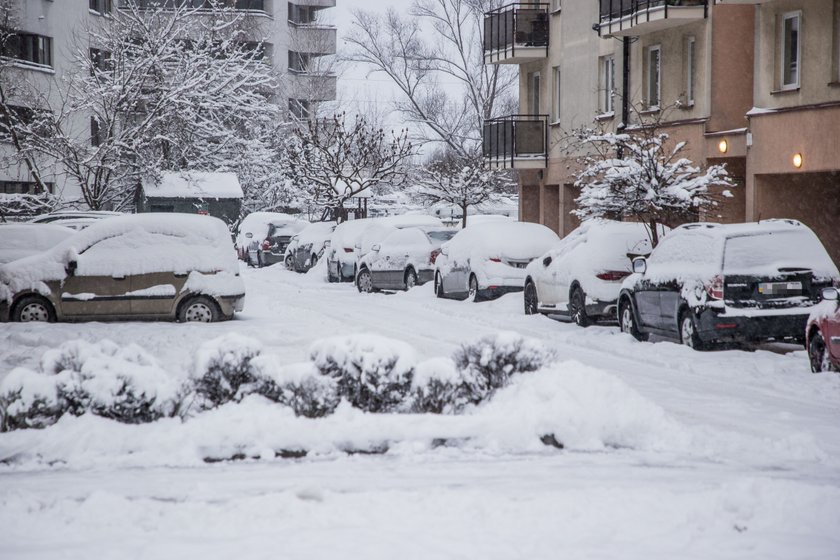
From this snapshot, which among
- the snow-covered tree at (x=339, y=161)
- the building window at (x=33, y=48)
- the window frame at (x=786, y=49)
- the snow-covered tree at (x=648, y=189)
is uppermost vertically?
the building window at (x=33, y=48)

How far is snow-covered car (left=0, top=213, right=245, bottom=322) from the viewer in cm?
1900

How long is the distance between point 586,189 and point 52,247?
9.15m

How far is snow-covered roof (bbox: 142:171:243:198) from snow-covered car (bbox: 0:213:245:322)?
2399 centimetres

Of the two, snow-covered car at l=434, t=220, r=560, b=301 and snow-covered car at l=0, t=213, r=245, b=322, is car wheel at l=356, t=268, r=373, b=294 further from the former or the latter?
snow-covered car at l=0, t=213, r=245, b=322

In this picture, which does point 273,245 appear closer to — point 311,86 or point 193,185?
point 193,185

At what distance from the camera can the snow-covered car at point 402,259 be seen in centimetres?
2847

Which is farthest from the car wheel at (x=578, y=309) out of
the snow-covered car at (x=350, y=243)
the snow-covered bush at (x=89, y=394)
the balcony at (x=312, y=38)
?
the balcony at (x=312, y=38)

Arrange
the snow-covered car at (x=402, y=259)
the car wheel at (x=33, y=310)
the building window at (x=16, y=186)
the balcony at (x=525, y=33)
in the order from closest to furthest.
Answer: the car wheel at (x=33, y=310) → the snow-covered car at (x=402, y=259) → the balcony at (x=525, y=33) → the building window at (x=16, y=186)

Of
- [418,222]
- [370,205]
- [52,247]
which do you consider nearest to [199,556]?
→ [52,247]

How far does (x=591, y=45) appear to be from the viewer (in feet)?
108

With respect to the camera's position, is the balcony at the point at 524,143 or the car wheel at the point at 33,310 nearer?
the car wheel at the point at 33,310

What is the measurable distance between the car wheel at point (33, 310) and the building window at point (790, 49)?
1366cm

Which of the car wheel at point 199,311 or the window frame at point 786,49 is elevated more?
the window frame at point 786,49

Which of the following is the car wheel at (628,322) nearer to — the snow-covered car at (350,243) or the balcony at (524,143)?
the snow-covered car at (350,243)
